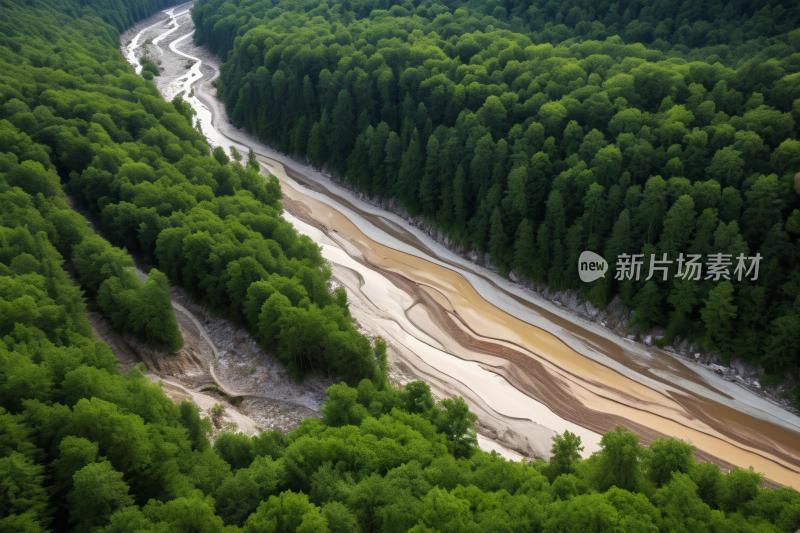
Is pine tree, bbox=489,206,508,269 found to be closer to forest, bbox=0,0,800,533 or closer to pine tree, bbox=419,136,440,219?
forest, bbox=0,0,800,533

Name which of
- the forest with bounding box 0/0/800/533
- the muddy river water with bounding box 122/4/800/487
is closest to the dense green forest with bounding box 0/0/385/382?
the forest with bounding box 0/0/800/533

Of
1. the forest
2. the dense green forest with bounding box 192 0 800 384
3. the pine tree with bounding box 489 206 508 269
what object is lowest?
the forest

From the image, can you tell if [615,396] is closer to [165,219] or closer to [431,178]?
[431,178]

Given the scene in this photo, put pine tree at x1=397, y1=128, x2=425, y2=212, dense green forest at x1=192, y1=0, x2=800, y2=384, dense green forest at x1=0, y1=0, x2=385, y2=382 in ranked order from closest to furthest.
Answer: dense green forest at x1=0, y1=0, x2=385, y2=382 < dense green forest at x1=192, y1=0, x2=800, y2=384 < pine tree at x1=397, y1=128, x2=425, y2=212

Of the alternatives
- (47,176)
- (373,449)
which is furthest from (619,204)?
(47,176)

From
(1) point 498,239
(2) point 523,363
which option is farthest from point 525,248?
(2) point 523,363

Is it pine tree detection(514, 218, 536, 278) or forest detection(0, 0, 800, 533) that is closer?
forest detection(0, 0, 800, 533)
